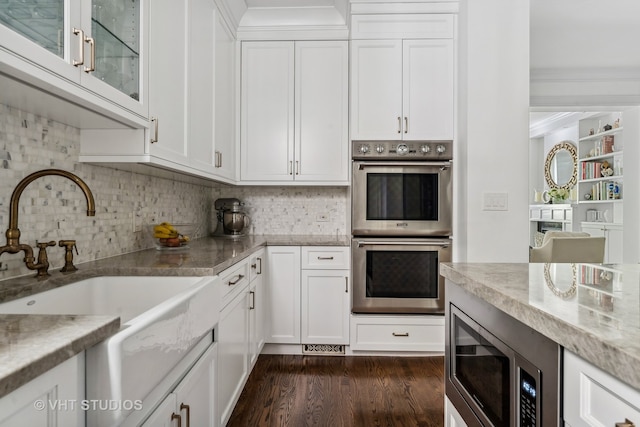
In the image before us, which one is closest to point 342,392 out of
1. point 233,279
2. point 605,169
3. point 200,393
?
point 233,279

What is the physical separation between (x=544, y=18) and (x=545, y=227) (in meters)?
5.30

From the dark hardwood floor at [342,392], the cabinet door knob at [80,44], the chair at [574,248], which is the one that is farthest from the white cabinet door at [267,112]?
the chair at [574,248]

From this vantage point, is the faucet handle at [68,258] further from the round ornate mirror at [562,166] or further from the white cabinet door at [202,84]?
the round ornate mirror at [562,166]

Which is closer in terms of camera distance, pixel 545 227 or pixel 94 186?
pixel 94 186

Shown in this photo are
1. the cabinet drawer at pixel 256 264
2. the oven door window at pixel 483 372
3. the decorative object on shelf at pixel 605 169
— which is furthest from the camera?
the decorative object on shelf at pixel 605 169

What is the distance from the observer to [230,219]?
114 inches

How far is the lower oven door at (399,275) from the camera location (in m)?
2.63

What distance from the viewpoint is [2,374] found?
19.4 inches

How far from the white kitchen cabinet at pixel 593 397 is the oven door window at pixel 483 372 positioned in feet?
0.63

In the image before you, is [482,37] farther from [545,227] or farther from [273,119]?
[545,227]

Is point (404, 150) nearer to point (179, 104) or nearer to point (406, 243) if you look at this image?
point (406, 243)

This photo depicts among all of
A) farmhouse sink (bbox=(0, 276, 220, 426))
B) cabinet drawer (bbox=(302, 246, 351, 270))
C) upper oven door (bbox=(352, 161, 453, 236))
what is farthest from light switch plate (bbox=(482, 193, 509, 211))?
farmhouse sink (bbox=(0, 276, 220, 426))

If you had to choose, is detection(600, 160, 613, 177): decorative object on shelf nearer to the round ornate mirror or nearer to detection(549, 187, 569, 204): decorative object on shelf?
the round ornate mirror

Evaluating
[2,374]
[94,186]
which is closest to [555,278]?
[2,374]
